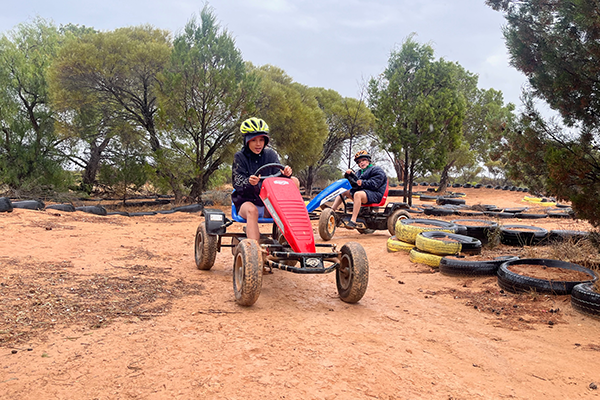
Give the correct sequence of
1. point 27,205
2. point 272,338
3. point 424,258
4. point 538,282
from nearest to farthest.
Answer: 1. point 272,338
2. point 538,282
3. point 424,258
4. point 27,205

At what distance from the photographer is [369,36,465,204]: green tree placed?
637 inches

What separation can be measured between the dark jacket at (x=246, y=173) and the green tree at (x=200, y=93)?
11013 mm

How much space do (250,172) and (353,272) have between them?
200 centimetres

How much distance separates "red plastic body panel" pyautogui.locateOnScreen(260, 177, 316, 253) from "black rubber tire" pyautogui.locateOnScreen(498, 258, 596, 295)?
2403 mm

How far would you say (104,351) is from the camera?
271 cm

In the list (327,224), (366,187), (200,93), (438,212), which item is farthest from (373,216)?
(200,93)

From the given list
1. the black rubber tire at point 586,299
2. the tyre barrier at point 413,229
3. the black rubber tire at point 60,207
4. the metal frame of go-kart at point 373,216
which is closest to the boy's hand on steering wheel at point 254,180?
the black rubber tire at point 586,299

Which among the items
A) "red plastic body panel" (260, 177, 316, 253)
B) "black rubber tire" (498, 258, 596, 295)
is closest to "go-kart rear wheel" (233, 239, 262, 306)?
"red plastic body panel" (260, 177, 316, 253)

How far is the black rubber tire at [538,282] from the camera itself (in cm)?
435

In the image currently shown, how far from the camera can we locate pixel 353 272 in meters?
4.00

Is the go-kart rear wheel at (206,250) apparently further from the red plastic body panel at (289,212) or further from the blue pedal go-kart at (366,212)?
the blue pedal go-kart at (366,212)

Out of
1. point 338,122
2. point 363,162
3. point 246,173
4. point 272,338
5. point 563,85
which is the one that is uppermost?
point 338,122

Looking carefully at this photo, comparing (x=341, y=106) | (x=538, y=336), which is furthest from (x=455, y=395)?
(x=341, y=106)

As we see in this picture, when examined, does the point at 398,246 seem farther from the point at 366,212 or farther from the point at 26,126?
the point at 26,126
